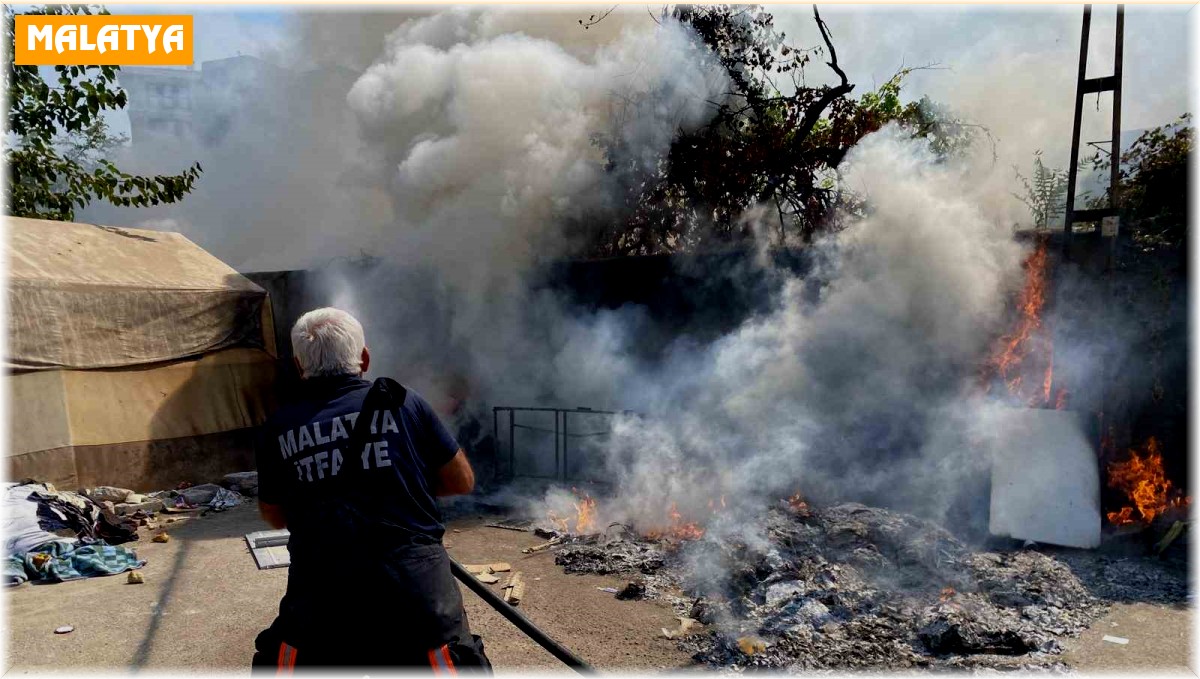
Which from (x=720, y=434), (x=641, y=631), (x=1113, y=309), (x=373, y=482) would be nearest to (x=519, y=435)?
(x=720, y=434)

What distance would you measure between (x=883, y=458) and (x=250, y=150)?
14.6 meters

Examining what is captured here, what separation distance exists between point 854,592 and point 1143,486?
323cm

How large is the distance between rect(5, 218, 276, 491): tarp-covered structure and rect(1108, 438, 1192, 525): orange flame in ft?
32.0

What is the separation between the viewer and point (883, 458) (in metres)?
7.38

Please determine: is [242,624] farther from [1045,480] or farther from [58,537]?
[1045,480]

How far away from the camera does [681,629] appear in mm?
4898

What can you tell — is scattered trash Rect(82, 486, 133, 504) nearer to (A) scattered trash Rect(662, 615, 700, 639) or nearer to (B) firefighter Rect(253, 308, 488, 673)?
(A) scattered trash Rect(662, 615, 700, 639)

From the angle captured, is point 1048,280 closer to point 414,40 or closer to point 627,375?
point 627,375

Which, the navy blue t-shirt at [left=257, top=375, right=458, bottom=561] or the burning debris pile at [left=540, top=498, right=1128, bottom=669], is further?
the burning debris pile at [left=540, top=498, right=1128, bottom=669]

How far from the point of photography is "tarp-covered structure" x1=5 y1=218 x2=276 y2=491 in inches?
328

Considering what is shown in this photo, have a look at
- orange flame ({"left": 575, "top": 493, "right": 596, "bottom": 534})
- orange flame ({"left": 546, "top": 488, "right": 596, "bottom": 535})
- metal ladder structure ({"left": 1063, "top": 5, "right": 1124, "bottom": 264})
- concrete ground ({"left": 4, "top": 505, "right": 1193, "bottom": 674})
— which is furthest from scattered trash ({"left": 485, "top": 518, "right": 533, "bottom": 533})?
metal ladder structure ({"left": 1063, "top": 5, "right": 1124, "bottom": 264})

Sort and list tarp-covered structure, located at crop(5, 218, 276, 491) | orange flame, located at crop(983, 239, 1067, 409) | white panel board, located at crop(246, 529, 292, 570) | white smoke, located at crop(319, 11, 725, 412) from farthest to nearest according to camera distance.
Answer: white smoke, located at crop(319, 11, 725, 412) < tarp-covered structure, located at crop(5, 218, 276, 491) < orange flame, located at crop(983, 239, 1067, 409) < white panel board, located at crop(246, 529, 292, 570)

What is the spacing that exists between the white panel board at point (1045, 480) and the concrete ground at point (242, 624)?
4.05 feet

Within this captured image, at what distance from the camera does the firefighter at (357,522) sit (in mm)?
2305
